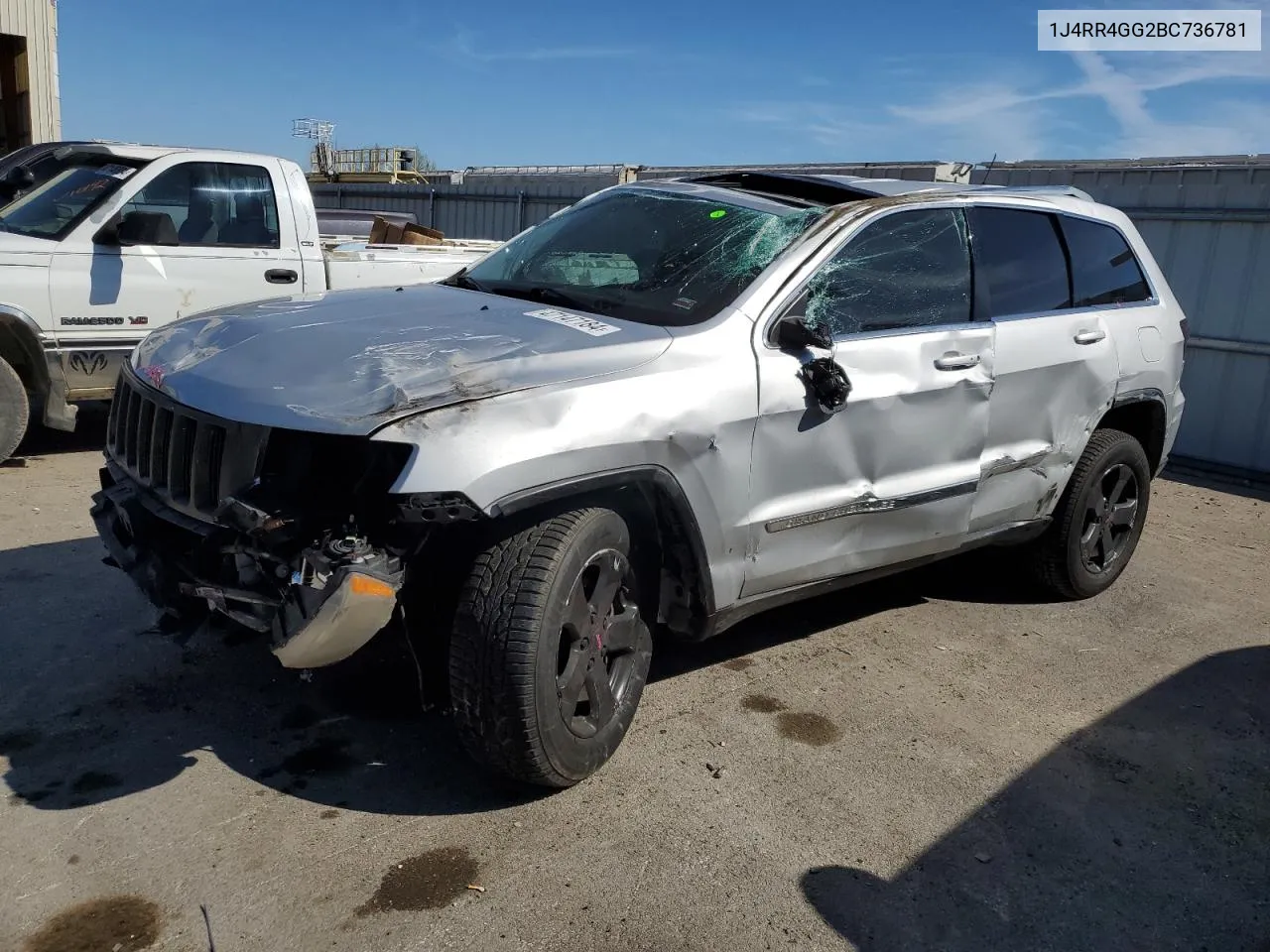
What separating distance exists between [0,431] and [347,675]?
369 cm

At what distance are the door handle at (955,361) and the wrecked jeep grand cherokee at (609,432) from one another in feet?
0.04

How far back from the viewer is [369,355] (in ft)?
10.1

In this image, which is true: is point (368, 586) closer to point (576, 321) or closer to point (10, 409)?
point (576, 321)

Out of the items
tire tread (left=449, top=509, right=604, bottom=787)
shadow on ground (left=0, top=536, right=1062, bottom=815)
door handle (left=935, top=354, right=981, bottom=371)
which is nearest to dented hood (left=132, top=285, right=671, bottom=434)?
tire tread (left=449, top=509, right=604, bottom=787)

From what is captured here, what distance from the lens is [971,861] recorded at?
3.07 meters

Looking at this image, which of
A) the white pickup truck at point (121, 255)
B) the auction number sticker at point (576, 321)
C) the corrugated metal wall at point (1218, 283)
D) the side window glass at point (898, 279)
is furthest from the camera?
the corrugated metal wall at point (1218, 283)

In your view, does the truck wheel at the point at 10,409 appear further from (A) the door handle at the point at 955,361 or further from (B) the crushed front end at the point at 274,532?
(A) the door handle at the point at 955,361

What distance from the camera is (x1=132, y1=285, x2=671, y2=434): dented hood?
2834 millimetres

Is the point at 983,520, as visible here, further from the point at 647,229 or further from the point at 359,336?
the point at 359,336

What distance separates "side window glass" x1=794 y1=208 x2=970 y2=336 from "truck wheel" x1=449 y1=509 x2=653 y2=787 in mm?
1197

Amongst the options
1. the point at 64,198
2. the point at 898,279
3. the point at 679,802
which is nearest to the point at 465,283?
the point at 898,279

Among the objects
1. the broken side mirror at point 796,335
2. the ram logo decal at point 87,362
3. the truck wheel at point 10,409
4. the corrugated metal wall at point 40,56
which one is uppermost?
the corrugated metal wall at point 40,56

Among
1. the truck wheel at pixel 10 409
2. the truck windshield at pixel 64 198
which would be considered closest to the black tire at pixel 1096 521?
the truck wheel at pixel 10 409

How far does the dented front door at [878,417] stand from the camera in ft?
11.6
